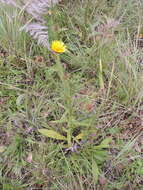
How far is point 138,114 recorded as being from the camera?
129cm

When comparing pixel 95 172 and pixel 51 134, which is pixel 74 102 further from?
pixel 95 172

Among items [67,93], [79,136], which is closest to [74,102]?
[79,136]

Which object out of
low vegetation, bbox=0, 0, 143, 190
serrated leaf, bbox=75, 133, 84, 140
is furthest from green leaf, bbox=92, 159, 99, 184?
serrated leaf, bbox=75, 133, 84, 140

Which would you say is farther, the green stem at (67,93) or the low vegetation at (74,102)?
the low vegetation at (74,102)

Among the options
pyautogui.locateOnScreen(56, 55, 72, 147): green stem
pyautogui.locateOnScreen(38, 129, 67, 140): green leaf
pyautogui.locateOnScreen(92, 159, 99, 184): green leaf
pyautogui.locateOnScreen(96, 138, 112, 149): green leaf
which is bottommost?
pyautogui.locateOnScreen(92, 159, 99, 184): green leaf

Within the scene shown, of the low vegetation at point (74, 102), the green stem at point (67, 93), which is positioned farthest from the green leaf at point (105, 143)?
the green stem at point (67, 93)

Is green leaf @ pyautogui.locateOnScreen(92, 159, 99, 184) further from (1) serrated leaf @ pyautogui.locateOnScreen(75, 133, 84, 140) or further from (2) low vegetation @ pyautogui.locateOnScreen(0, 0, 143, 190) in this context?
(1) serrated leaf @ pyautogui.locateOnScreen(75, 133, 84, 140)

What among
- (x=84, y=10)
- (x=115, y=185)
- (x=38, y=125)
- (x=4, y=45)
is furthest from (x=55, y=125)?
(x=84, y=10)

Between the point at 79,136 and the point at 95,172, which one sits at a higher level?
the point at 79,136

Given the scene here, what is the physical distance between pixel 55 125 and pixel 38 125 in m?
0.08

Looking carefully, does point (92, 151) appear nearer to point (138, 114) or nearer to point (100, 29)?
point (138, 114)

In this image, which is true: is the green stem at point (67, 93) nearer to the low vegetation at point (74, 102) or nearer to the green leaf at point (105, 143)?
the low vegetation at point (74, 102)

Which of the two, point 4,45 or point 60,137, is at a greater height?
point 4,45

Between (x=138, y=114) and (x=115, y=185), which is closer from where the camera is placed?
(x=115, y=185)
